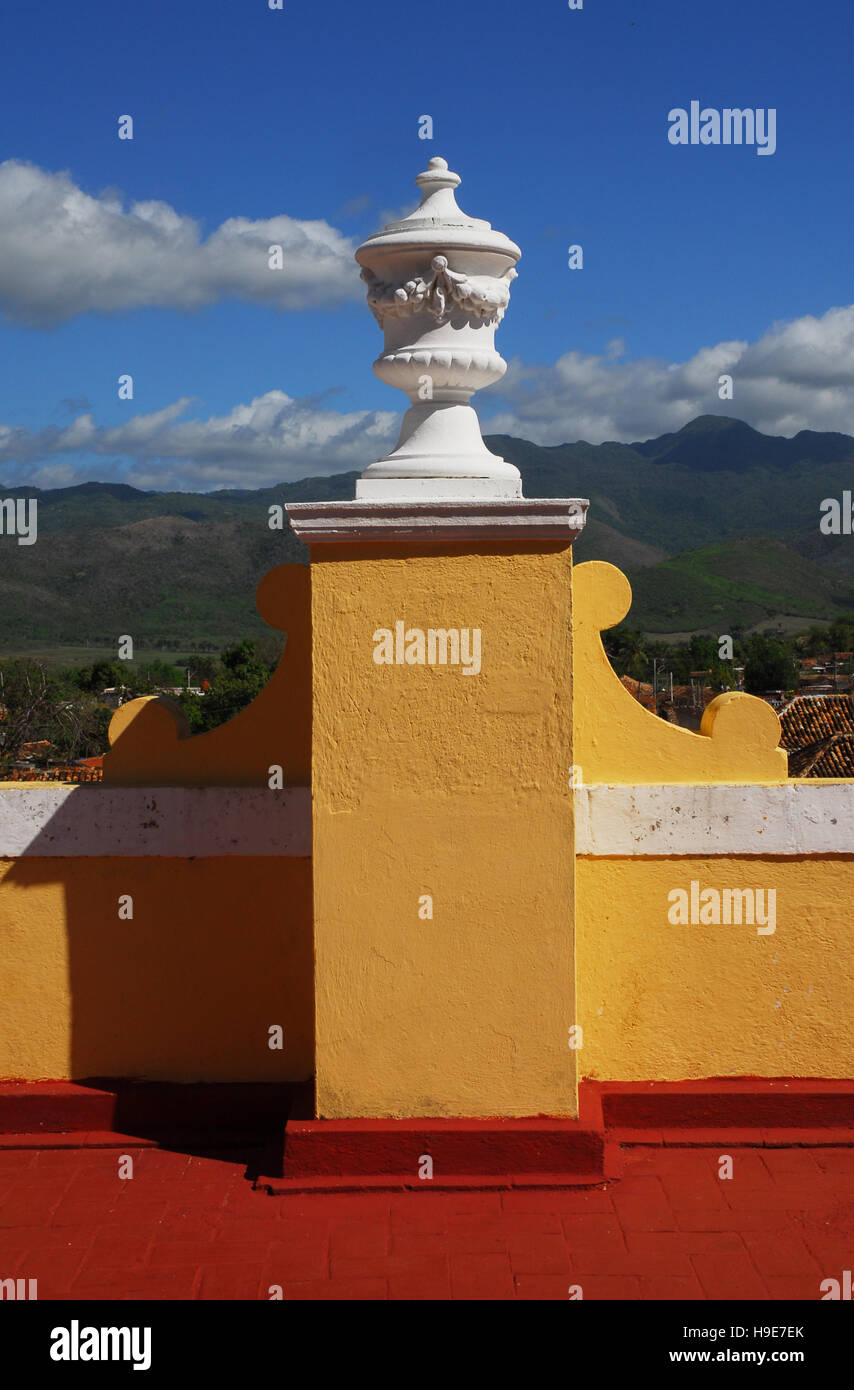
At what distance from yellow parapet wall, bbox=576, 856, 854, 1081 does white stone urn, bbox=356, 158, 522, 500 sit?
1400 mm

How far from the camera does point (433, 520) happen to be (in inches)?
144

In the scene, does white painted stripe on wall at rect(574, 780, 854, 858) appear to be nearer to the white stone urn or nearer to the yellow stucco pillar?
the yellow stucco pillar

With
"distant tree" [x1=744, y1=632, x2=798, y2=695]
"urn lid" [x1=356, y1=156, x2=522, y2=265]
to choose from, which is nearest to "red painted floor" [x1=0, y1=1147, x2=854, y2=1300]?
"urn lid" [x1=356, y1=156, x2=522, y2=265]

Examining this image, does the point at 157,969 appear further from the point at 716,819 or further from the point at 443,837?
the point at 716,819

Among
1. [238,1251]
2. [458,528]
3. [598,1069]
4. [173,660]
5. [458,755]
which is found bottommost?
[238,1251]

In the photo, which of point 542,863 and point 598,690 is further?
point 598,690

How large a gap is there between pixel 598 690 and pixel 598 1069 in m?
1.31

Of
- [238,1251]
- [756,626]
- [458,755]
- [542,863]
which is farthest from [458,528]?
[756,626]

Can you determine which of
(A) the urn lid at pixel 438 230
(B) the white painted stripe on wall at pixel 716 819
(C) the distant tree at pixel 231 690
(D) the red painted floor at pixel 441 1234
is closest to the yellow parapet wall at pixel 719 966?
(B) the white painted stripe on wall at pixel 716 819

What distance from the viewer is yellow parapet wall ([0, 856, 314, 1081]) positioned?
4.20 meters

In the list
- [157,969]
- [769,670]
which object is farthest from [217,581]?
[157,969]

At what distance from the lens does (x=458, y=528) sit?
3656mm

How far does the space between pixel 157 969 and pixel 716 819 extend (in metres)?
2.03

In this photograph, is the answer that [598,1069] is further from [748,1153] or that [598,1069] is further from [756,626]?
[756,626]
